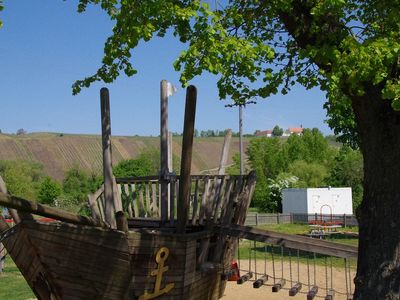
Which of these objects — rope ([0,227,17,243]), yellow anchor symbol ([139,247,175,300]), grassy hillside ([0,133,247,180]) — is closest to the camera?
rope ([0,227,17,243])

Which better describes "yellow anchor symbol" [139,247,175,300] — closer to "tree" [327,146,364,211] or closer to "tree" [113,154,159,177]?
"tree" [327,146,364,211]

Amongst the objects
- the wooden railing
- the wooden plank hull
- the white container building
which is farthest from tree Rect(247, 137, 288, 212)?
the wooden plank hull

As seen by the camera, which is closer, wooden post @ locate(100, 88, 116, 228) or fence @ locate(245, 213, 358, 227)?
wooden post @ locate(100, 88, 116, 228)

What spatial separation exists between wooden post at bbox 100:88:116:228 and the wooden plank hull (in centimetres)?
112

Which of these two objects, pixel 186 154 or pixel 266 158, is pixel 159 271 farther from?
pixel 266 158

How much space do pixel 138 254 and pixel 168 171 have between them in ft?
7.84

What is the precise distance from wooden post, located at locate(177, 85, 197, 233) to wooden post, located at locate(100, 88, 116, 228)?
40.0 inches

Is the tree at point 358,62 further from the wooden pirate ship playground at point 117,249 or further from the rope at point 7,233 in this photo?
the rope at point 7,233

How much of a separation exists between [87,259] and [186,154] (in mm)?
1497

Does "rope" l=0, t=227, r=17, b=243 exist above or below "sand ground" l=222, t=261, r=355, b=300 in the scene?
Result: above

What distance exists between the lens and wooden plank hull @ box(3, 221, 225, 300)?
213 inches

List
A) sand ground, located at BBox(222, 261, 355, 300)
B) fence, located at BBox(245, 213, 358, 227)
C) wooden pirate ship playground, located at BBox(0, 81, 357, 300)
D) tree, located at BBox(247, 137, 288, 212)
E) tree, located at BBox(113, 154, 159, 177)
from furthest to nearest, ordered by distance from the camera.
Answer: tree, located at BBox(113, 154, 159, 177), tree, located at BBox(247, 137, 288, 212), fence, located at BBox(245, 213, 358, 227), sand ground, located at BBox(222, 261, 355, 300), wooden pirate ship playground, located at BBox(0, 81, 357, 300)

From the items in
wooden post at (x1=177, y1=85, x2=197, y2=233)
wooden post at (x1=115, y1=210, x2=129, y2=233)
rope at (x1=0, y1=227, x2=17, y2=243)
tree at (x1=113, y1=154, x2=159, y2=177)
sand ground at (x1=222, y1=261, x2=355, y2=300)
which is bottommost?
sand ground at (x1=222, y1=261, x2=355, y2=300)

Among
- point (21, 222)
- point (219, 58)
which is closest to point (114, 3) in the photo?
point (219, 58)
